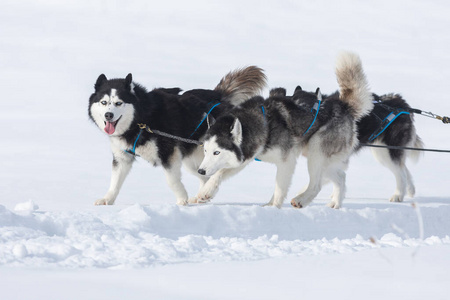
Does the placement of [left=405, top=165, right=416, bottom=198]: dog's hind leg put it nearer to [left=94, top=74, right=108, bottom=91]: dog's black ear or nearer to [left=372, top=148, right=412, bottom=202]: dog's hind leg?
[left=372, top=148, right=412, bottom=202]: dog's hind leg

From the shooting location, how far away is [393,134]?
792 cm

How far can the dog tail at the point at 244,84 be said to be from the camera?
7.71 meters

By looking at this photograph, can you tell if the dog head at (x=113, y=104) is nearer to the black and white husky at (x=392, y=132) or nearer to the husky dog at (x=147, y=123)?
the husky dog at (x=147, y=123)

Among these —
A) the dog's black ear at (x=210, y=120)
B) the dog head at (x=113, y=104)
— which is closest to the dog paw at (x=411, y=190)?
the dog's black ear at (x=210, y=120)

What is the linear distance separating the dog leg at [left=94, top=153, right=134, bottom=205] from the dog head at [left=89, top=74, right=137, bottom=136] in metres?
0.36

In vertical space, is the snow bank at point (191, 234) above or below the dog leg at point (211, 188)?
below

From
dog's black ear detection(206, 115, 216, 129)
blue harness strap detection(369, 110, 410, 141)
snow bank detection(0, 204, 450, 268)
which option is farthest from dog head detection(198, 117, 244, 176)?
blue harness strap detection(369, 110, 410, 141)

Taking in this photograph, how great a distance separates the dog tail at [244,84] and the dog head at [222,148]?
1.77 metres

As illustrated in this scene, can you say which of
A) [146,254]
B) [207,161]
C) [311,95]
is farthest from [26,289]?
[311,95]

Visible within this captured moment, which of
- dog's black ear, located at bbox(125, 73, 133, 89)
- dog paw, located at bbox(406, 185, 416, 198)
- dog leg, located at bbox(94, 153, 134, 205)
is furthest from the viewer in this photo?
dog paw, located at bbox(406, 185, 416, 198)

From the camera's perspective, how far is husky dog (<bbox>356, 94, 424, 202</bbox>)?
302 inches

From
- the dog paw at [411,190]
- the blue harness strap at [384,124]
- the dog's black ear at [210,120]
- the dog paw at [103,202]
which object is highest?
the blue harness strap at [384,124]

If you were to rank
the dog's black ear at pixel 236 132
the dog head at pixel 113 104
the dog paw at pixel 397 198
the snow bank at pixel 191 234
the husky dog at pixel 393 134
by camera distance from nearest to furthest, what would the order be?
the snow bank at pixel 191 234
the dog's black ear at pixel 236 132
the dog head at pixel 113 104
the husky dog at pixel 393 134
the dog paw at pixel 397 198

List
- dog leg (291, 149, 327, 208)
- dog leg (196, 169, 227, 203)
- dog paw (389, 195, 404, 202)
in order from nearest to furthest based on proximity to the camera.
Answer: dog leg (196, 169, 227, 203) < dog leg (291, 149, 327, 208) < dog paw (389, 195, 404, 202)
